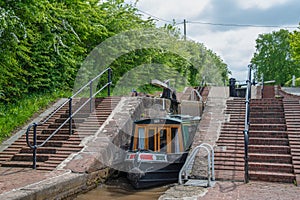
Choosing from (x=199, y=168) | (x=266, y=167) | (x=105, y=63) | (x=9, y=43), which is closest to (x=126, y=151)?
(x=199, y=168)

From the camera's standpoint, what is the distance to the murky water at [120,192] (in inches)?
303

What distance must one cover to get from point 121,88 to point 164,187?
328 inches

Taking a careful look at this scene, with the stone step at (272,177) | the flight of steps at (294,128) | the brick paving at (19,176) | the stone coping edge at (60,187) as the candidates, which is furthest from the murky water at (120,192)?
the flight of steps at (294,128)

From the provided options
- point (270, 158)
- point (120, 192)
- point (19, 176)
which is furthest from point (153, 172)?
point (19, 176)

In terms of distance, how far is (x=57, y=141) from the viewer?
927cm

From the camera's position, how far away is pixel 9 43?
1006 centimetres

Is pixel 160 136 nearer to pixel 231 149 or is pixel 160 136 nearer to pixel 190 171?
pixel 190 171

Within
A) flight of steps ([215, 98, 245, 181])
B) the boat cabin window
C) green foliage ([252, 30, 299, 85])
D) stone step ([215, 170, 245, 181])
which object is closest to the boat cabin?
the boat cabin window

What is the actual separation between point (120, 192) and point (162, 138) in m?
1.92

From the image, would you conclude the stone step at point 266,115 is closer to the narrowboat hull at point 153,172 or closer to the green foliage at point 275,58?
the narrowboat hull at point 153,172

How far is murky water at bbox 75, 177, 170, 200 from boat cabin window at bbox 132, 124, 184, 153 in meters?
1.07

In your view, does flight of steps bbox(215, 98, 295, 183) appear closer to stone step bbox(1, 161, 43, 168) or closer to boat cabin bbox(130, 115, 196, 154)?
boat cabin bbox(130, 115, 196, 154)

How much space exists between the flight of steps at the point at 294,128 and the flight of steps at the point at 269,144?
4.1 inches

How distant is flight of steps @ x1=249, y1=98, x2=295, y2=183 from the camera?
730 centimetres
